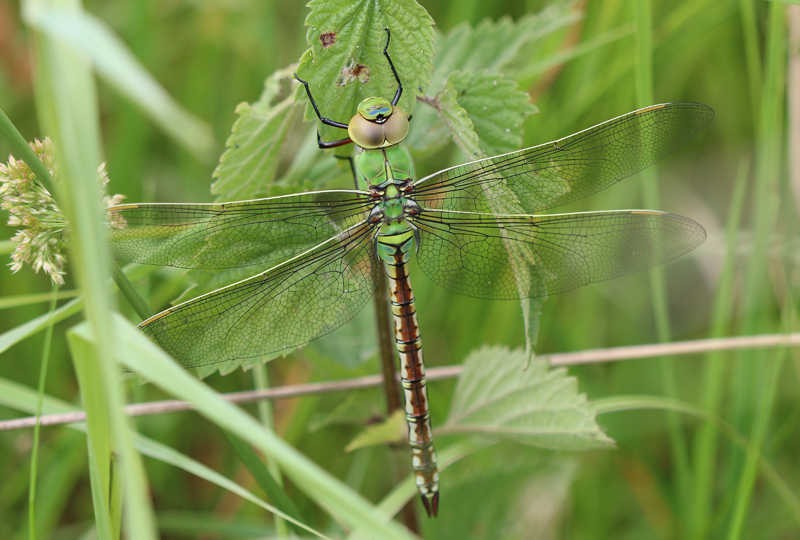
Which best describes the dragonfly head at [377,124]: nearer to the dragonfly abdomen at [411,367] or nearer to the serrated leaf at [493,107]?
the serrated leaf at [493,107]

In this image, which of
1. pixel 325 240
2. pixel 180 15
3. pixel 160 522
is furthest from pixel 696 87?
pixel 160 522

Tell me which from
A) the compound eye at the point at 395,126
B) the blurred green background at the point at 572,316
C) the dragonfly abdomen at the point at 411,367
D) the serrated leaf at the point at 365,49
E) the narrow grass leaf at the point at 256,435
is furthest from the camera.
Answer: the blurred green background at the point at 572,316

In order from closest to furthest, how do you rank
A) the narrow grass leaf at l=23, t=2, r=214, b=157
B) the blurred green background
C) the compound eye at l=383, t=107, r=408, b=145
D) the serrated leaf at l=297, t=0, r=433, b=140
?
the narrow grass leaf at l=23, t=2, r=214, b=157 < the serrated leaf at l=297, t=0, r=433, b=140 < the compound eye at l=383, t=107, r=408, b=145 < the blurred green background

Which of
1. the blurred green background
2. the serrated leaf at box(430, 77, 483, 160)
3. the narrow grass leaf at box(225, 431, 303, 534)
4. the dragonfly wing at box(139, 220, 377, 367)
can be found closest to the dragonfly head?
the serrated leaf at box(430, 77, 483, 160)

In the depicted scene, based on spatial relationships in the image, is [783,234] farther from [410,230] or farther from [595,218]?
[410,230]

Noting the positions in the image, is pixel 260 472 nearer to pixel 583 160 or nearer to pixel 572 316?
pixel 583 160

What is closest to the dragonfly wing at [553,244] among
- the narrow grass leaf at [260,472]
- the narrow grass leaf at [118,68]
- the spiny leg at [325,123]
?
the spiny leg at [325,123]

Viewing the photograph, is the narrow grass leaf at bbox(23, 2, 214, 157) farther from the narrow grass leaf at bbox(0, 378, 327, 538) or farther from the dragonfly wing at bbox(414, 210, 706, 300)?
the dragonfly wing at bbox(414, 210, 706, 300)
